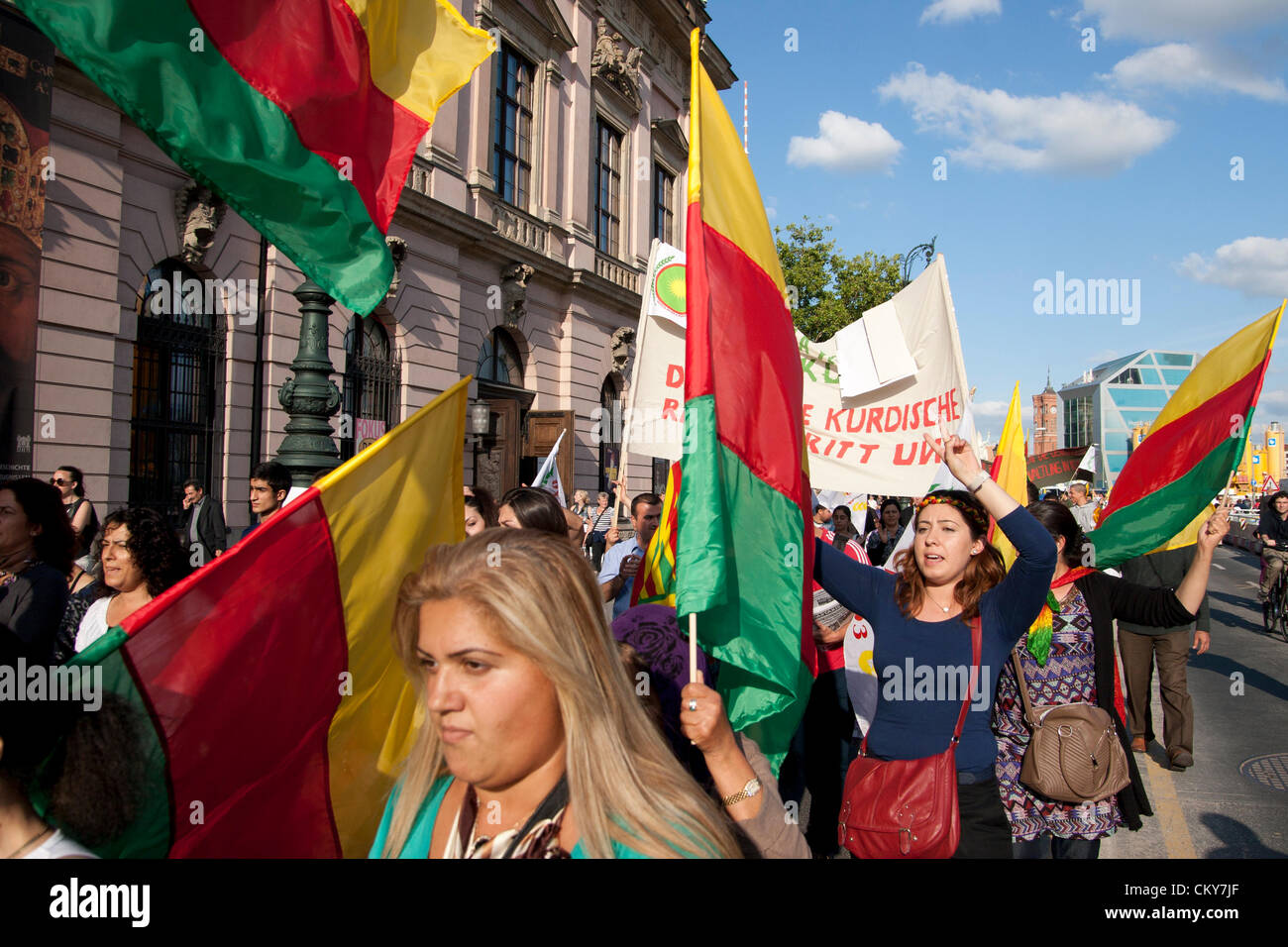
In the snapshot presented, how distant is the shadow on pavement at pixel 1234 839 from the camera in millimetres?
4395

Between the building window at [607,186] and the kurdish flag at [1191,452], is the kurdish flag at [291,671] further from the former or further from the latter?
the building window at [607,186]

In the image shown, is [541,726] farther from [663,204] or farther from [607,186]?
[663,204]

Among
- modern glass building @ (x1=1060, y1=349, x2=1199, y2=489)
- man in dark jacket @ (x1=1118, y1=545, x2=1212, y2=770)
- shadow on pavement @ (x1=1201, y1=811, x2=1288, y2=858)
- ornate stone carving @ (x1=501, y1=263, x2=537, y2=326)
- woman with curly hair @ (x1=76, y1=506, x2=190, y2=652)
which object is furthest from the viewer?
modern glass building @ (x1=1060, y1=349, x2=1199, y2=489)

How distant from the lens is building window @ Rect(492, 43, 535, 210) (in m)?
18.4

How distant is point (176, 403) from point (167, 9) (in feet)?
34.7

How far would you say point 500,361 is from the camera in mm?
19422

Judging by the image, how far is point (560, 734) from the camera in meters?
1.49

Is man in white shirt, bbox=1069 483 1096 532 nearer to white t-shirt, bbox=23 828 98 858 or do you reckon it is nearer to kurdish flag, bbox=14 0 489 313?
kurdish flag, bbox=14 0 489 313

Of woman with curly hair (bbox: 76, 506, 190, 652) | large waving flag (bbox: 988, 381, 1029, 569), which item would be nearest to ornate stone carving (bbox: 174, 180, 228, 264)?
woman with curly hair (bbox: 76, 506, 190, 652)

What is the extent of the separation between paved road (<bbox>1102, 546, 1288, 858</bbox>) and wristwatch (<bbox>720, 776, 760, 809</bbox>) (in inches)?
146

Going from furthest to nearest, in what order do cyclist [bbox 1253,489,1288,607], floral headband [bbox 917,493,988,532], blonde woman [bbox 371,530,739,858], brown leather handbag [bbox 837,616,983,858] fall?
cyclist [bbox 1253,489,1288,607] → floral headband [bbox 917,493,988,532] → brown leather handbag [bbox 837,616,983,858] → blonde woman [bbox 371,530,739,858]

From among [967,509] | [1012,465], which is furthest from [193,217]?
[967,509]

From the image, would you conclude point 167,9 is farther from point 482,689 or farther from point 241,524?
point 241,524

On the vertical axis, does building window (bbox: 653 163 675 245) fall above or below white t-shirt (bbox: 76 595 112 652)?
above
